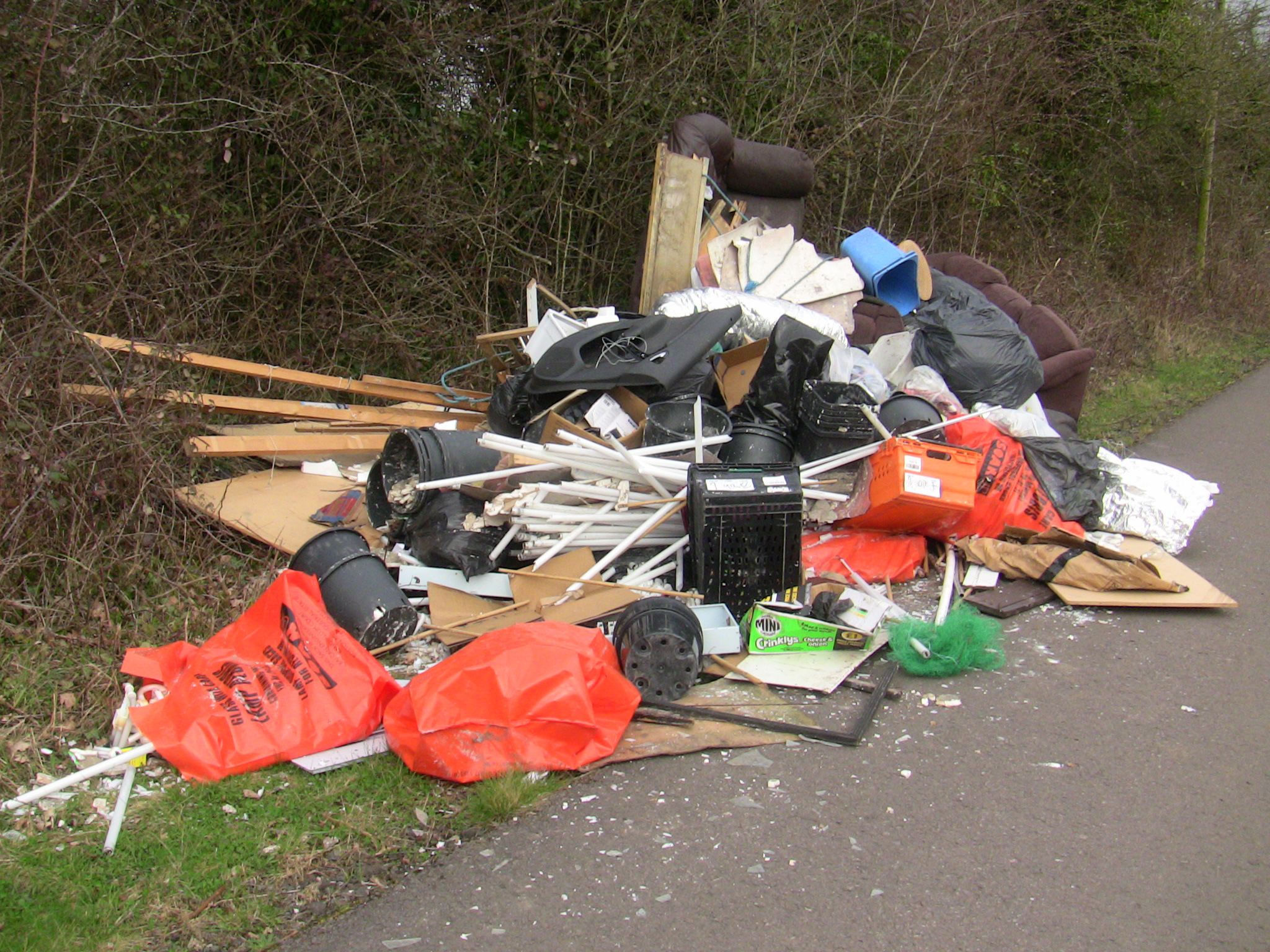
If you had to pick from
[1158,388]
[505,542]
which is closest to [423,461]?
[505,542]

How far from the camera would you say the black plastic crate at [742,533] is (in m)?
3.82

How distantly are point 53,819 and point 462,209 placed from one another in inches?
189

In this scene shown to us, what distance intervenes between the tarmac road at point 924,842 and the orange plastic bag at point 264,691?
0.73m

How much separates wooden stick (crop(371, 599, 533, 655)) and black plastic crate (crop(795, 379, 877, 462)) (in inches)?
68.5

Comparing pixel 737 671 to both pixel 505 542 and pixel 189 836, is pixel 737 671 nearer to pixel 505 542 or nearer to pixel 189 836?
pixel 505 542

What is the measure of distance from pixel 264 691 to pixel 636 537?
1.58 meters

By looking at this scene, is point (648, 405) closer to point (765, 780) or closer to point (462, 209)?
point (765, 780)

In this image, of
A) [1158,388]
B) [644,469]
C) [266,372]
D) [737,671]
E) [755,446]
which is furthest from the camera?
[1158,388]

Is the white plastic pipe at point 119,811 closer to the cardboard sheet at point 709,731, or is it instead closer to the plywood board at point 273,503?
the cardboard sheet at point 709,731

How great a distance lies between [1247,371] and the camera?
11.0 m

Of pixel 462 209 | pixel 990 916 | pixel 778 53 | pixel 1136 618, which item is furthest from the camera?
pixel 778 53

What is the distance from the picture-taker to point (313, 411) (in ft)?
17.6

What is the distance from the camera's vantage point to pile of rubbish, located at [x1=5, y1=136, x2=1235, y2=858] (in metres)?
A: 3.02

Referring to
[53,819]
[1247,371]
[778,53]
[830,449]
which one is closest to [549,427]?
[830,449]
